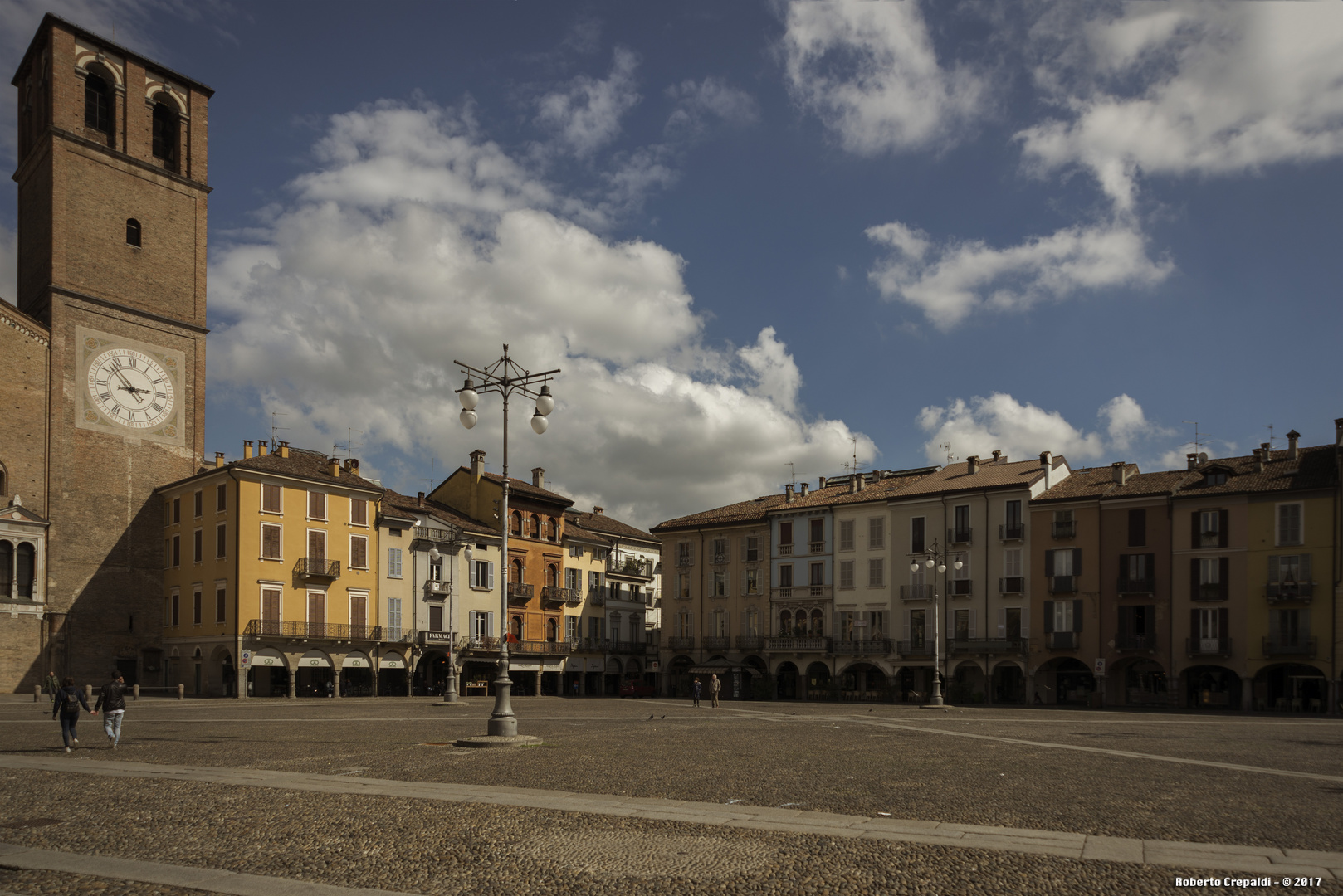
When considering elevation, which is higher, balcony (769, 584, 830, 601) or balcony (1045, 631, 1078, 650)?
balcony (769, 584, 830, 601)

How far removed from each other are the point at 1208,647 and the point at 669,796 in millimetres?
43729

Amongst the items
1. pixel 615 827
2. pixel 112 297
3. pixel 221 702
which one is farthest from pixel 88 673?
pixel 615 827

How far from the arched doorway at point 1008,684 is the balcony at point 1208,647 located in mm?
8534

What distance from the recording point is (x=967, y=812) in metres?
11.6

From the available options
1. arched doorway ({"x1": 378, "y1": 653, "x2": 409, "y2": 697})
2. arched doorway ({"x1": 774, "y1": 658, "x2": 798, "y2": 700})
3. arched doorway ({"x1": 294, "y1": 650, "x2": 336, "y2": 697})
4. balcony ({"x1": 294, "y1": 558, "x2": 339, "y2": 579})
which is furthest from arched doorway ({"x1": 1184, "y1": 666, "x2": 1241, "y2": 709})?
balcony ({"x1": 294, "y1": 558, "x2": 339, "y2": 579})

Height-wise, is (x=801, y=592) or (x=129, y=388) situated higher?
(x=129, y=388)

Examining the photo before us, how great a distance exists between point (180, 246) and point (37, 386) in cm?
1145

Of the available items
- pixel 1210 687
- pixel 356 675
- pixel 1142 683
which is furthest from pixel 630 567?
pixel 1210 687

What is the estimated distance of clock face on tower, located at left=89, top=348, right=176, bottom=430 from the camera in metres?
53.4

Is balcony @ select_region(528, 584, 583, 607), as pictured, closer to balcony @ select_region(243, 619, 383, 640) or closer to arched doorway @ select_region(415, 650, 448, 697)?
arched doorway @ select_region(415, 650, 448, 697)

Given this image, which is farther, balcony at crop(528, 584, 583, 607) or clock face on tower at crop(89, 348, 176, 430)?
balcony at crop(528, 584, 583, 607)

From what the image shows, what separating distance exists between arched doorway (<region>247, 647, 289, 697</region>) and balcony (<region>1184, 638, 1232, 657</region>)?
144 feet

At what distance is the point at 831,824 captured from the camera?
10.7 metres

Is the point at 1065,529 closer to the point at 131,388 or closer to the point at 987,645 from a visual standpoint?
the point at 987,645
